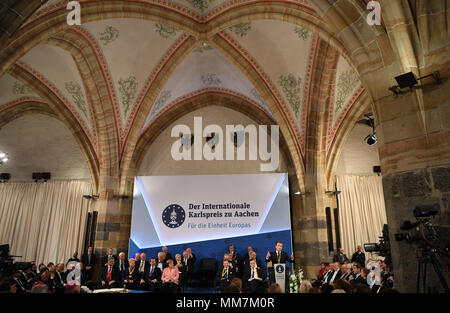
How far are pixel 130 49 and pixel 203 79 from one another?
96.2 inches

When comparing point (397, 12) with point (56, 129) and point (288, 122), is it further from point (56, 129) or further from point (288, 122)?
point (56, 129)

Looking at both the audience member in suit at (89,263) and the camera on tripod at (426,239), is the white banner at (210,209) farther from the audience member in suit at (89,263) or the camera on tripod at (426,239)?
the camera on tripod at (426,239)

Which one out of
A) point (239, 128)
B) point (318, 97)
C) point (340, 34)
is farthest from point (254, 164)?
point (340, 34)

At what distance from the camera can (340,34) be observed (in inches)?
140

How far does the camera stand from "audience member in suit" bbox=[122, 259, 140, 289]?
21.1 feet

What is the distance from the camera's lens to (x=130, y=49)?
7.30 metres

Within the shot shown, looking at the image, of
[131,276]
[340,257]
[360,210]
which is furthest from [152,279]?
[360,210]

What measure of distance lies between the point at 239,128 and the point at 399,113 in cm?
684

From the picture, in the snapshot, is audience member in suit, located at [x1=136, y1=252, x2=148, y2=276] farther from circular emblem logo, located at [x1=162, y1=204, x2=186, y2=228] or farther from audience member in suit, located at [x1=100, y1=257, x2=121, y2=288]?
circular emblem logo, located at [x1=162, y1=204, x2=186, y2=228]

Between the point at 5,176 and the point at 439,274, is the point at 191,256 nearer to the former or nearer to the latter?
the point at 439,274

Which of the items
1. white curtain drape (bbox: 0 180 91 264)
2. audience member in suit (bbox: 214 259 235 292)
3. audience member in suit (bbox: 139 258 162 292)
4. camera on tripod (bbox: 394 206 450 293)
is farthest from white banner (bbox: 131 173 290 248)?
camera on tripod (bbox: 394 206 450 293)

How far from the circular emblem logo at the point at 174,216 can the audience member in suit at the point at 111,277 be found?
5.86ft

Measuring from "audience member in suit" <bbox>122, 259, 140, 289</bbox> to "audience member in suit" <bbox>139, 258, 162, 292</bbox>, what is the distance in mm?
135

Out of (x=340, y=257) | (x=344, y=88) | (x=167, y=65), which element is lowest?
(x=340, y=257)
